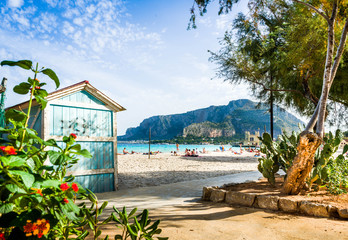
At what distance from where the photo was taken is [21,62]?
164 cm

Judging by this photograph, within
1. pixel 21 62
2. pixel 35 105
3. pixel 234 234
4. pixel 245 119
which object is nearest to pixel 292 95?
pixel 234 234

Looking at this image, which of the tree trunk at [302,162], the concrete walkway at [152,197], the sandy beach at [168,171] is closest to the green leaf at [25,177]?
the concrete walkway at [152,197]

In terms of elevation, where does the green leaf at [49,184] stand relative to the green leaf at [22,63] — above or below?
below

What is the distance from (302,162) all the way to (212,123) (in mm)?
111051

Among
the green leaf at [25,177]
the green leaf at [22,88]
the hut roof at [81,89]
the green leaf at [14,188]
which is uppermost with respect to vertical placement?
the hut roof at [81,89]

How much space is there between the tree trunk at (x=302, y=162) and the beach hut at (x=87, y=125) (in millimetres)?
4633

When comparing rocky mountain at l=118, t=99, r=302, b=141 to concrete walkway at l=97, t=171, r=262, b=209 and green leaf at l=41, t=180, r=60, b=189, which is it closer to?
concrete walkway at l=97, t=171, r=262, b=209

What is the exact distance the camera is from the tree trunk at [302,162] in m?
4.45

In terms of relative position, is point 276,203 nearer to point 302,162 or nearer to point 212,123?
point 302,162

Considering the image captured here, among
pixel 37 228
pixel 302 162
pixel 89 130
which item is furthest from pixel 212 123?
pixel 37 228

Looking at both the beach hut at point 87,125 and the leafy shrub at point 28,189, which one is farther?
the beach hut at point 87,125

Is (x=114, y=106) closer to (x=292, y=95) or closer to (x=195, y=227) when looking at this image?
(x=195, y=227)

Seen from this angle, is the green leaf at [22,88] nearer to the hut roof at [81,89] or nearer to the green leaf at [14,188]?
the green leaf at [14,188]

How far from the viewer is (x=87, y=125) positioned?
6.44m
